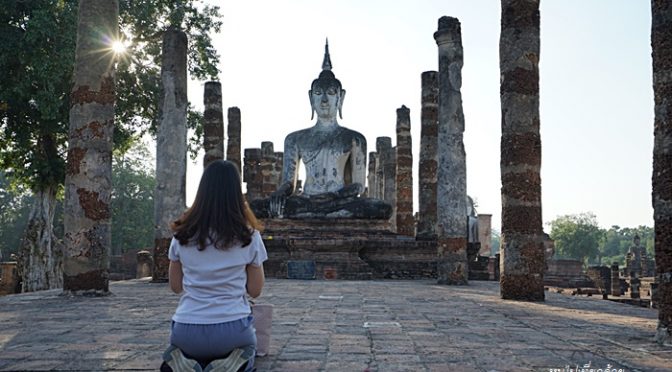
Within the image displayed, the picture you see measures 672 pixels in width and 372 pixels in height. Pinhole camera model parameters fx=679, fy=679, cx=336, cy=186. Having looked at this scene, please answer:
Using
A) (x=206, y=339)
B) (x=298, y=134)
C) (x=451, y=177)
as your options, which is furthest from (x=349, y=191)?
(x=206, y=339)

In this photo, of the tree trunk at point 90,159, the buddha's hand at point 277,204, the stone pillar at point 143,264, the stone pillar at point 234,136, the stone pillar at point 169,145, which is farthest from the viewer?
the stone pillar at point 143,264

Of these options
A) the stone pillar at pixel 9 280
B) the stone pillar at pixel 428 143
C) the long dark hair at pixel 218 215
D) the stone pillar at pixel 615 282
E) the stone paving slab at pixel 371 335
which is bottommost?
the stone pillar at pixel 615 282

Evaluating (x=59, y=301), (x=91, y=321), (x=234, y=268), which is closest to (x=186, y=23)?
(x=59, y=301)

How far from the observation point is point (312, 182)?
777 inches

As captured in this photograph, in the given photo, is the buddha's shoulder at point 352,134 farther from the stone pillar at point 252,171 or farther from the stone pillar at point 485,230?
the stone pillar at point 485,230

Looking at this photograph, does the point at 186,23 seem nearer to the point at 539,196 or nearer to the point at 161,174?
the point at 161,174

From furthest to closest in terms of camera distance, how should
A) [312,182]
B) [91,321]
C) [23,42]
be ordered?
[312,182], [23,42], [91,321]

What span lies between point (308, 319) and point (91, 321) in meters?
1.97

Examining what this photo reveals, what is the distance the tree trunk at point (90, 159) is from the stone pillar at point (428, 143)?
943 centimetres

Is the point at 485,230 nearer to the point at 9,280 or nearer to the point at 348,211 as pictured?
the point at 348,211

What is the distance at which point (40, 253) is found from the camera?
16609 mm

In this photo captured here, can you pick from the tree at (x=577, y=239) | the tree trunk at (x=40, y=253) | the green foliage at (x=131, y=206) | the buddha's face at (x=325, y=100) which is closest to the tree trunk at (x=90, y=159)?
the tree trunk at (x=40, y=253)

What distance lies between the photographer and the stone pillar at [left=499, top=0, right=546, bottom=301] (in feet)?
29.9

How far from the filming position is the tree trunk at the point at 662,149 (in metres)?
5.40
